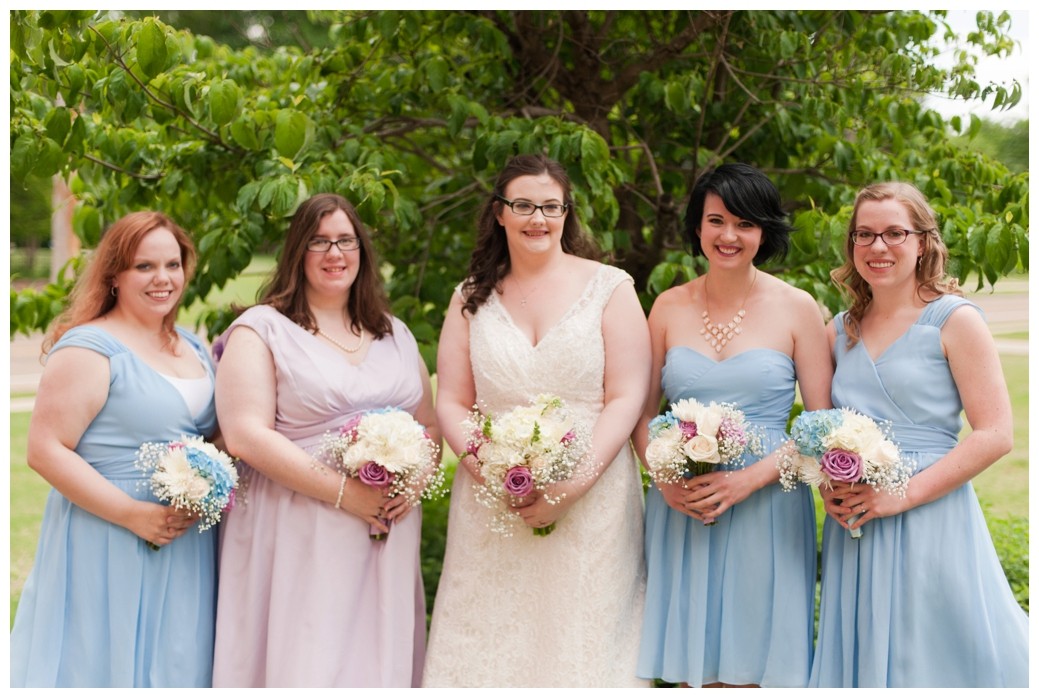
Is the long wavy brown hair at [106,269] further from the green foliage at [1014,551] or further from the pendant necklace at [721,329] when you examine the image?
the green foliage at [1014,551]

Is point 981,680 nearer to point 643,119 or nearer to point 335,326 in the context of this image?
point 335,326

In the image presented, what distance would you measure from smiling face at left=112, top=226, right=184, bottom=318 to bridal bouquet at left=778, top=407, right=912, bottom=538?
2.45 m

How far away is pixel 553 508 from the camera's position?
359cm

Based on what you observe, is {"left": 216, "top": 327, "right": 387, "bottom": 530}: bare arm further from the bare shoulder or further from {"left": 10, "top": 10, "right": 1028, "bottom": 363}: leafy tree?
the bare shoulder

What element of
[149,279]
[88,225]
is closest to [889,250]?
[149,279]

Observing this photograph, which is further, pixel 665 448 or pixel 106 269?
pixel 106 269

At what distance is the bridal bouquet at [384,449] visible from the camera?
134 inches

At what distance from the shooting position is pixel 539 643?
3.71 meters

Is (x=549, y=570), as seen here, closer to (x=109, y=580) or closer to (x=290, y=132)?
(x=109, y=580)

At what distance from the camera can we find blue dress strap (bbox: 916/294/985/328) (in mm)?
3314

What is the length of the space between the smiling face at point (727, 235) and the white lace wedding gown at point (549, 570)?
1.36 feet

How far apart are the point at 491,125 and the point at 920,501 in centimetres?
255

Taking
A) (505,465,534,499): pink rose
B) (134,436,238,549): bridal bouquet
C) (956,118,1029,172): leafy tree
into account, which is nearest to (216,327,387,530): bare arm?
(134,436,238,549): bridal bouquet

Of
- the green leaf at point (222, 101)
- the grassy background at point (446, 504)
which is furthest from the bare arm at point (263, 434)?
the green leaf at point (222, 101)
